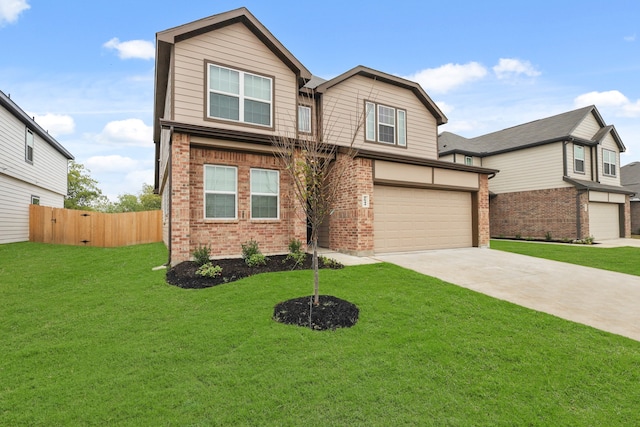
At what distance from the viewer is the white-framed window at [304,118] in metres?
11.8

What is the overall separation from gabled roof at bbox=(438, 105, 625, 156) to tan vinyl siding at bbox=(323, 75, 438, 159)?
7596 millimetres

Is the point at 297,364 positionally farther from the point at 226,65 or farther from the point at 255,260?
the point at 226,65

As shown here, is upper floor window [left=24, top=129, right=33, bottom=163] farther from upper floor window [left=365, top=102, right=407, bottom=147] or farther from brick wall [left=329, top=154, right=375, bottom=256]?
upper floor window [left=365, top=102, right=407, bottom=147]

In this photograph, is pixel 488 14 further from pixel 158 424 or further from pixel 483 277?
pixel 158 424

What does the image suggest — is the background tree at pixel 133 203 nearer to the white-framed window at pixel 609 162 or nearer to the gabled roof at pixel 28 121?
the gabled roof at pixel 28 121

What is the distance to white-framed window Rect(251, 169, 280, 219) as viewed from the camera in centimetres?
930

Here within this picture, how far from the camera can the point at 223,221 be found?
880 cm

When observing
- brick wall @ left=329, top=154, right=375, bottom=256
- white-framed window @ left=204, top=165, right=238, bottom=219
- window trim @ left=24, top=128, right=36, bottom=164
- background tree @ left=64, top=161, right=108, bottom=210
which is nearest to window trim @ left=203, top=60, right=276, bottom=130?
white-framed window @ left=204, top=165, right=238, bottom=219

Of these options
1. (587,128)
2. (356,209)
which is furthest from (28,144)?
(587,128)

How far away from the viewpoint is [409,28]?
13094mm

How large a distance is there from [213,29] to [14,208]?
12061mm

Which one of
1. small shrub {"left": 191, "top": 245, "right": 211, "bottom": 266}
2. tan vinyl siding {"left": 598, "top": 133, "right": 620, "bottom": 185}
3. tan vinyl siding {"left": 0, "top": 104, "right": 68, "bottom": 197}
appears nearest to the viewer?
small shrub {"left": 191, "top": 245, "right": 211, "bottom": 266}

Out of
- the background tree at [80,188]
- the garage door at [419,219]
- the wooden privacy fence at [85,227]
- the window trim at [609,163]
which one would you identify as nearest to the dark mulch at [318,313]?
the garage door at [419,219]

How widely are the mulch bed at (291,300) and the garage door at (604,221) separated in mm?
19093
